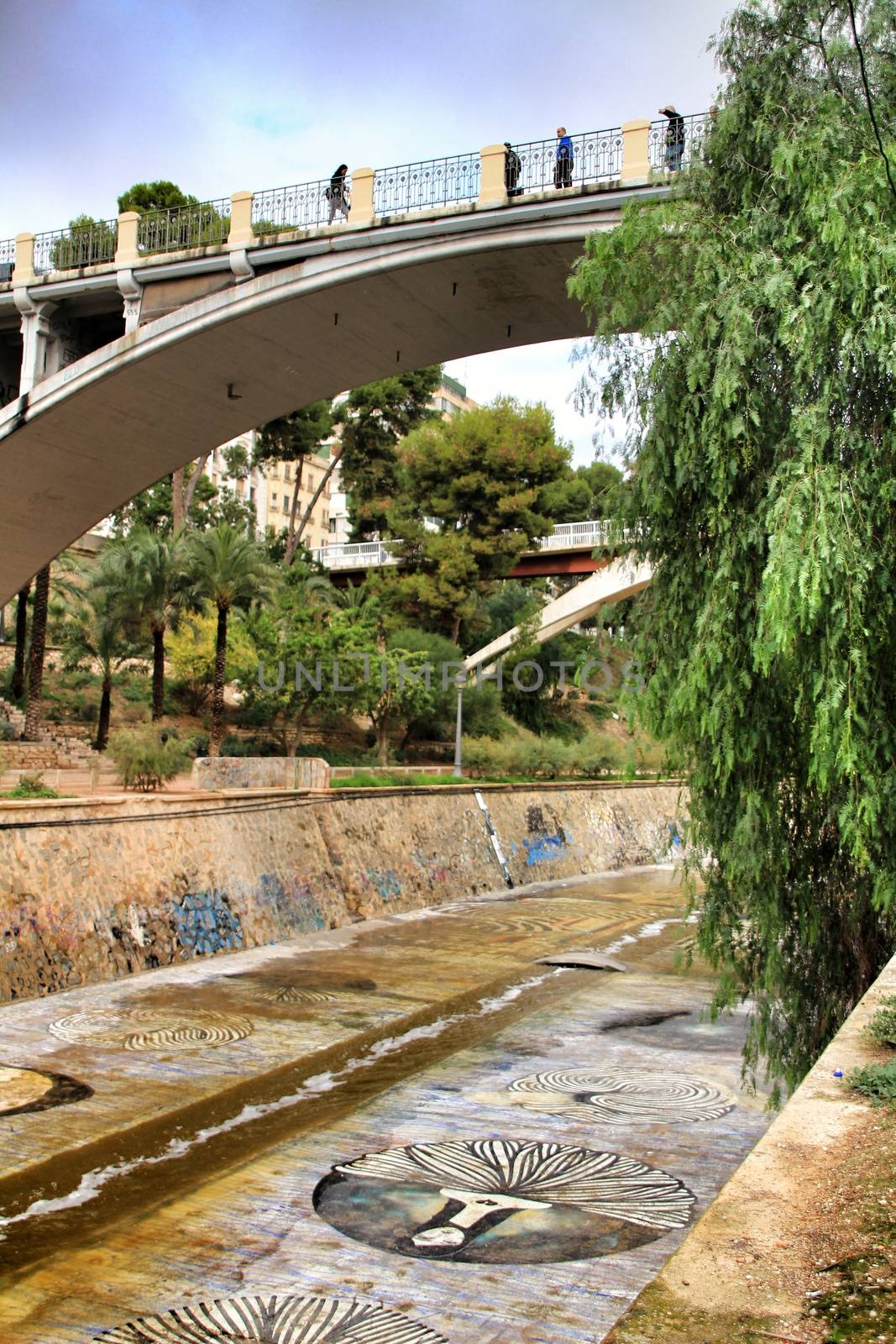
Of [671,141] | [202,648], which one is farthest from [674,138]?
[202,648]

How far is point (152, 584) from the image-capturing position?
28812mm

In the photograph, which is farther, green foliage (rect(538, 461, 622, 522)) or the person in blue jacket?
green foliage (rect(538, 461, 622, 522))

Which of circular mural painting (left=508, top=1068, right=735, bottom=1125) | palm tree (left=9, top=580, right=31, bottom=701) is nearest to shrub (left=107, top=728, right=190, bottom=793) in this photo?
circular mural painting (left=508, top=1068, right=735, bottom=1125)

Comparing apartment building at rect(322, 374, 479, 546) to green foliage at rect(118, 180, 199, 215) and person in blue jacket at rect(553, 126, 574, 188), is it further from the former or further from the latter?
person in blue jacket at rect(553, 126, 574, 188)

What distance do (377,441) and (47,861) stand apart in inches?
1392

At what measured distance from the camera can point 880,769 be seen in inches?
297

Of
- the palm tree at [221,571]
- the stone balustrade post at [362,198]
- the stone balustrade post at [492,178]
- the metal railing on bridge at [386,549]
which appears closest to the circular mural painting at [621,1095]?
the stone balustrade post at [492,178]

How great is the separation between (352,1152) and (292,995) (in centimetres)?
560

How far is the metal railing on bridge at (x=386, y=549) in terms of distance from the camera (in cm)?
4316

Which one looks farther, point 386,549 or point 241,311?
point 386,549

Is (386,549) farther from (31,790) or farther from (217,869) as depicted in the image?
(31,790)

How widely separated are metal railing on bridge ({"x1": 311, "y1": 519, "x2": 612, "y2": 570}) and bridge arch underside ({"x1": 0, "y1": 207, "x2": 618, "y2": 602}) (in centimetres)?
2120

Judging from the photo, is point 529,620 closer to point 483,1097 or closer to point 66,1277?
point 483,1097

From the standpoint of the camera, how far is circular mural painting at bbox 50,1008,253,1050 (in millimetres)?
11695
